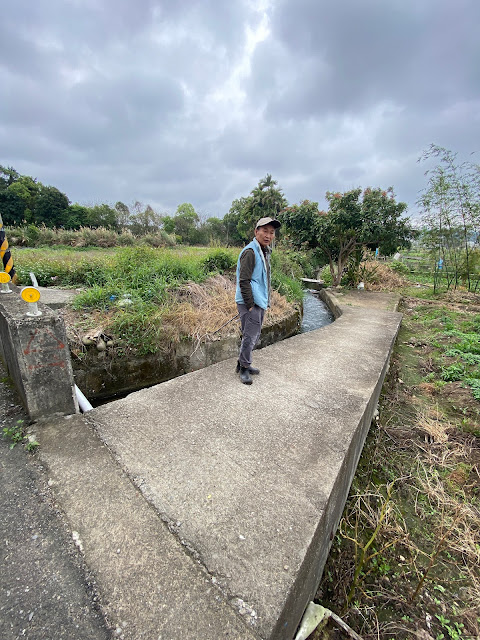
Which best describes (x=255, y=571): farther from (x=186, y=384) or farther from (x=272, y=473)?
(x=186, y=384)

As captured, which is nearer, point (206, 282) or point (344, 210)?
point (206, 282)

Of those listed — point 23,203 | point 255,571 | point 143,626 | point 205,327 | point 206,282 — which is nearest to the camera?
point 143,626

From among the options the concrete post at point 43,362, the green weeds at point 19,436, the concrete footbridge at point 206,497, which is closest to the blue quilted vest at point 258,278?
the concrete footbridge at point 206,497

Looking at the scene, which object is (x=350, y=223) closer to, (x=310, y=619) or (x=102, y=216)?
(x=310, y=619)

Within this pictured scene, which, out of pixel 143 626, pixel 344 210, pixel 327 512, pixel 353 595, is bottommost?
pixel 353 595

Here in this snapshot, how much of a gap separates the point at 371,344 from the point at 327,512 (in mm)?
3427

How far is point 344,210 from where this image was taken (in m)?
8.68

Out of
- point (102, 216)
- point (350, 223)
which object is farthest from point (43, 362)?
point (102, 216)

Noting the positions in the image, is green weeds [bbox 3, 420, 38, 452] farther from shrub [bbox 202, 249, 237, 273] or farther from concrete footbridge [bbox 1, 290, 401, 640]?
shrub [bbox 202, 249, 237, 273]

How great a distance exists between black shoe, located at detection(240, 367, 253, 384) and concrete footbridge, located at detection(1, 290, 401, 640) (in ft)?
0.23

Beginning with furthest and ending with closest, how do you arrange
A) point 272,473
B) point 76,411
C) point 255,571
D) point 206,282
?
point 206,282 → point 76,411 → point 272,473 → point 255,571

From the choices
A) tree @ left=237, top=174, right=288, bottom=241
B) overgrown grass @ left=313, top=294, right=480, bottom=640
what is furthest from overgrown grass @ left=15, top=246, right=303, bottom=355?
tree @ left=237, top=174, right=288, bottom=241

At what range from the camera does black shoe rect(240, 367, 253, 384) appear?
2830mm

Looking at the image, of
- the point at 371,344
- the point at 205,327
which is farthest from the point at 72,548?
the point at 371,344
